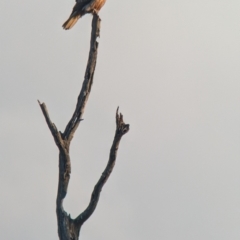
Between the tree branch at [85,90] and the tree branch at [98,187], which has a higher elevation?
the tree branch at [85,90]

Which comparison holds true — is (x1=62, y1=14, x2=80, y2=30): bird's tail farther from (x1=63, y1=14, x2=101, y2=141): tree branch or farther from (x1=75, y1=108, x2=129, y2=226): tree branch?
(x1=75, y1=108, x2=129, y2=226): tree branch

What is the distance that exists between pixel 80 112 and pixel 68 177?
115cm

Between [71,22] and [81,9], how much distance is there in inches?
19.1

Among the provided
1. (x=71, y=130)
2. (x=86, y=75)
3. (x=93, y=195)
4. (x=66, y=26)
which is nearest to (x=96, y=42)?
(x=86, y=75)

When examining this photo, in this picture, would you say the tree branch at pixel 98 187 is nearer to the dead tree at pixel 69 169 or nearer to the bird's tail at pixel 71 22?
the dead tree at pixel 69 169

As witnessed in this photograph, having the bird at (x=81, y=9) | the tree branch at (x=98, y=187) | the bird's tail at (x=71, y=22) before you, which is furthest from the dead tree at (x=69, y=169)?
the bird at (x=81, y=9)

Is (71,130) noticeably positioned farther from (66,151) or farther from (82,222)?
(82,222)

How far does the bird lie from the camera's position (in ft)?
61.5

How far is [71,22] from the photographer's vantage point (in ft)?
61.6

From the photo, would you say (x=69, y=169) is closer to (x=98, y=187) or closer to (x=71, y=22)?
(x=98, y=187)

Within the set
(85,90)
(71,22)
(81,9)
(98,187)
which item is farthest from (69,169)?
(81,9)

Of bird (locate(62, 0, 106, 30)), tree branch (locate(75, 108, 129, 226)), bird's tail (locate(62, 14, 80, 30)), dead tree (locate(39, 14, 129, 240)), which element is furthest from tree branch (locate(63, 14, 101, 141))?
bird (locate(62, 0, 106, 30))

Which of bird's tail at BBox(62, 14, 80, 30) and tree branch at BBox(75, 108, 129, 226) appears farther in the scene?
bird's tail at BBox(62, 14, 80, 30)

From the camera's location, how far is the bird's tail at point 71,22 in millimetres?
18547
